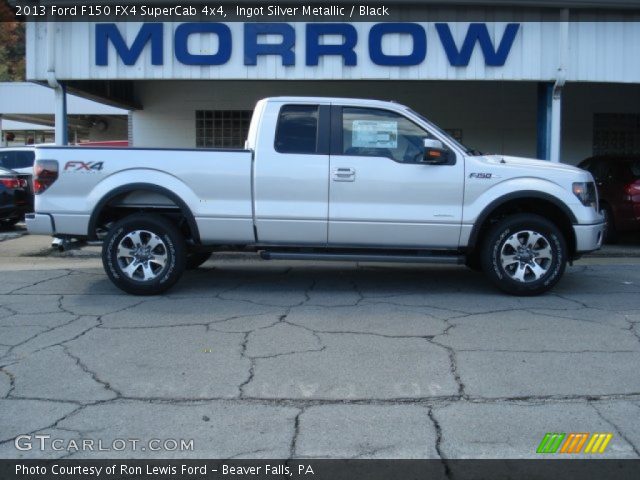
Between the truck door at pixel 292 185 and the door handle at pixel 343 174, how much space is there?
9 cm

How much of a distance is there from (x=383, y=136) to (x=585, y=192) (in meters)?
2.30

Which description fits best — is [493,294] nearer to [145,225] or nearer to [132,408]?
[145,225]

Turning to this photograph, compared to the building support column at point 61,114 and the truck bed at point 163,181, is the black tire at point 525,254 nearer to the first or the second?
the truck bed at point 163,181

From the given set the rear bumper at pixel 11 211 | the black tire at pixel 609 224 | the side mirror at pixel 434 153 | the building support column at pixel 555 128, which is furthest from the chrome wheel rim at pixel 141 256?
the black tire at pixel 609 224

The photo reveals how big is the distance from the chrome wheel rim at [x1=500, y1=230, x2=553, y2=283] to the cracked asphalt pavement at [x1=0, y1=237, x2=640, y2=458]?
297mm

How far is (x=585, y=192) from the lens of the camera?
7367 mm

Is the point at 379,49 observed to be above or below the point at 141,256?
above

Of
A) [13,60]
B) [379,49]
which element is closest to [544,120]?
[379,49]

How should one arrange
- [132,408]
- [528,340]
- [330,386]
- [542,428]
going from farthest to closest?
[528,340] → [330,386] → [132,408] → [542,428]

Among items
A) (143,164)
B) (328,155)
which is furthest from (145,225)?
(328,155)

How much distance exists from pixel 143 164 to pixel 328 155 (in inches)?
79.8

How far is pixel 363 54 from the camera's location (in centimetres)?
1102
